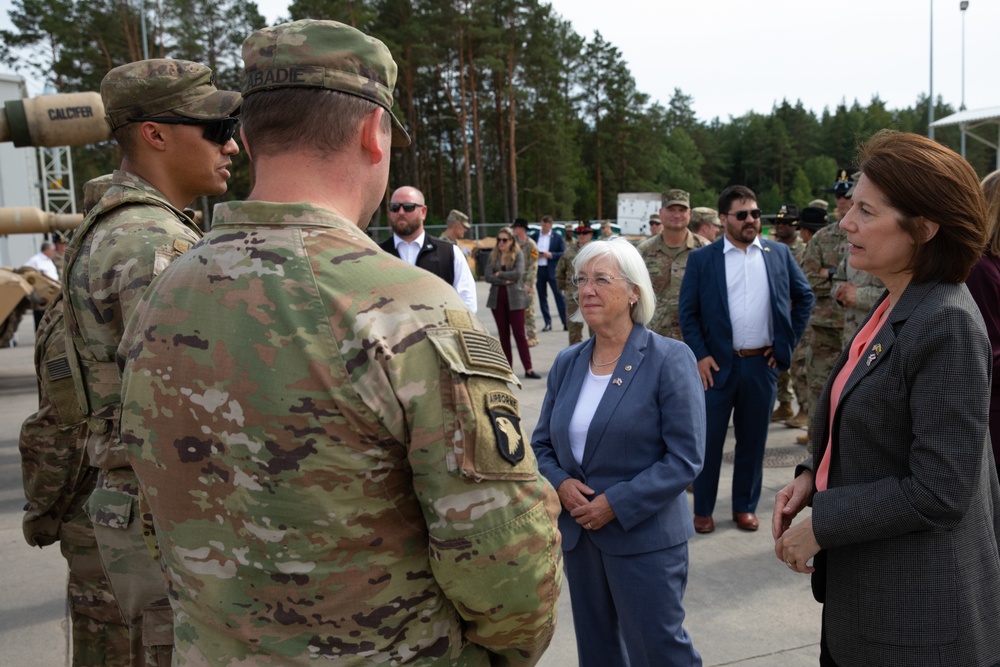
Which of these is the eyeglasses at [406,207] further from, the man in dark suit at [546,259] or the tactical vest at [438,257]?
the man in dark suit at [546,259]

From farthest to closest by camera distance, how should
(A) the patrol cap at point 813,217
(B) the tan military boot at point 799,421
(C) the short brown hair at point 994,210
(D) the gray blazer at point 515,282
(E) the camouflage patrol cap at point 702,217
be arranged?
1. (D) the gray blazer at point 515,282
2. (A) the patrol cap at point 813,217
3. (E) the camouflage patrol cap at point 702,217
4. (B) the tan military boot at point 799,421
5. (C) the short brown hair at point 994,210

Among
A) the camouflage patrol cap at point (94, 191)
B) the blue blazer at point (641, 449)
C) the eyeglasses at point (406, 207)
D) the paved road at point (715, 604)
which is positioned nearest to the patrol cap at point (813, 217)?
the paved road at point (715, 604)

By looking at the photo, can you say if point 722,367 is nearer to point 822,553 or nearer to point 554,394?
point 554,394

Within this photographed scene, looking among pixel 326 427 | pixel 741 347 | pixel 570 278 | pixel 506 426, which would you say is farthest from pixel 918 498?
pixel 570 278

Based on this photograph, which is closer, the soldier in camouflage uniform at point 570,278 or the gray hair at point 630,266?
the gray hair at point 630,266

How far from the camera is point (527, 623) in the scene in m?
1.47

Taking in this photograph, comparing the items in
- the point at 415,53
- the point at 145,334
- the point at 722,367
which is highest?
the point at 415,53

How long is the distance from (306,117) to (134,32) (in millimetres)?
35825

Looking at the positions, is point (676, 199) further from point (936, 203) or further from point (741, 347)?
point (936, 203)

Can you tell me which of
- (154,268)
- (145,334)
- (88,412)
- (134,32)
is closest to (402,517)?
(145,334)

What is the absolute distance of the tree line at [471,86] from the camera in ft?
105

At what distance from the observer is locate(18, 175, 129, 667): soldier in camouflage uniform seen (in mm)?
2730

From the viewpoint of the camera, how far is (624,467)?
297cm

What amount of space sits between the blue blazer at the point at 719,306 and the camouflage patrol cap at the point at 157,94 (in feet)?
A: 11.3
